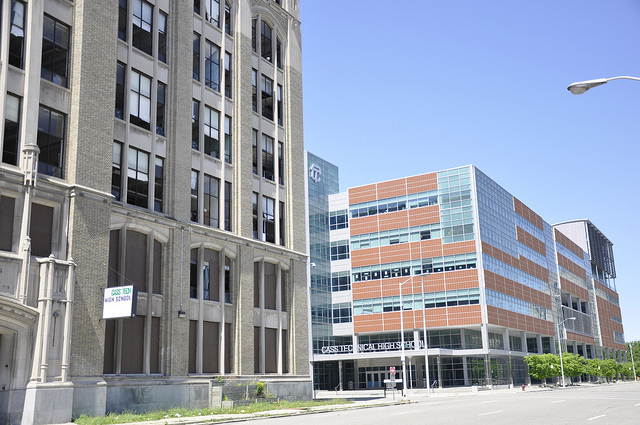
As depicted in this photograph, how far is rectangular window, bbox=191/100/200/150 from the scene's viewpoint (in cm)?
3669

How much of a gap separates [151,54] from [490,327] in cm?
6194

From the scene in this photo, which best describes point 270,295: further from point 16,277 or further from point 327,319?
point 327,319

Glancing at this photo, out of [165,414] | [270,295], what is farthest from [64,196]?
[270,295]

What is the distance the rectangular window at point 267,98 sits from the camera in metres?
43.8

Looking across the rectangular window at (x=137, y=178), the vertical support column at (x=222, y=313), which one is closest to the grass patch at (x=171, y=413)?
the vertical support column at (x=222, y=313)

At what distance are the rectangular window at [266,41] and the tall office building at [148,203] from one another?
0.15m

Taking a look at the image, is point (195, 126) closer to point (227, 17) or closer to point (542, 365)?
point (227, 17)

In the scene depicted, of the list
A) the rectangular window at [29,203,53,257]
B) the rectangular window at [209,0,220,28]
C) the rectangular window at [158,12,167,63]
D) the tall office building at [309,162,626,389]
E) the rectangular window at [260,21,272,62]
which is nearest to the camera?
the rectangular window at [29,203,53,257]

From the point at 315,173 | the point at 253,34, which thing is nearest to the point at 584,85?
the point at 253,34

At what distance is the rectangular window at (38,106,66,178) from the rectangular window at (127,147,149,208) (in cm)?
411

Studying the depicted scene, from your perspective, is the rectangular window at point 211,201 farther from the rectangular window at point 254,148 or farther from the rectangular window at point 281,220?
the rectangular window at point 281,220

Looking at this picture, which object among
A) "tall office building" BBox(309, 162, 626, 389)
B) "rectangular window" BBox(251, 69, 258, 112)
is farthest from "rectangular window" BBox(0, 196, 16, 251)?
"tall office building" BBox(309, 162, 626, 389)

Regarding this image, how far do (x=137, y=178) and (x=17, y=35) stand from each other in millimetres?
8700

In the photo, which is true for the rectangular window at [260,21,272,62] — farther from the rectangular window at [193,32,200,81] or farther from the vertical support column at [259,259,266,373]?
the vertical support column at [259,259,266,373]
